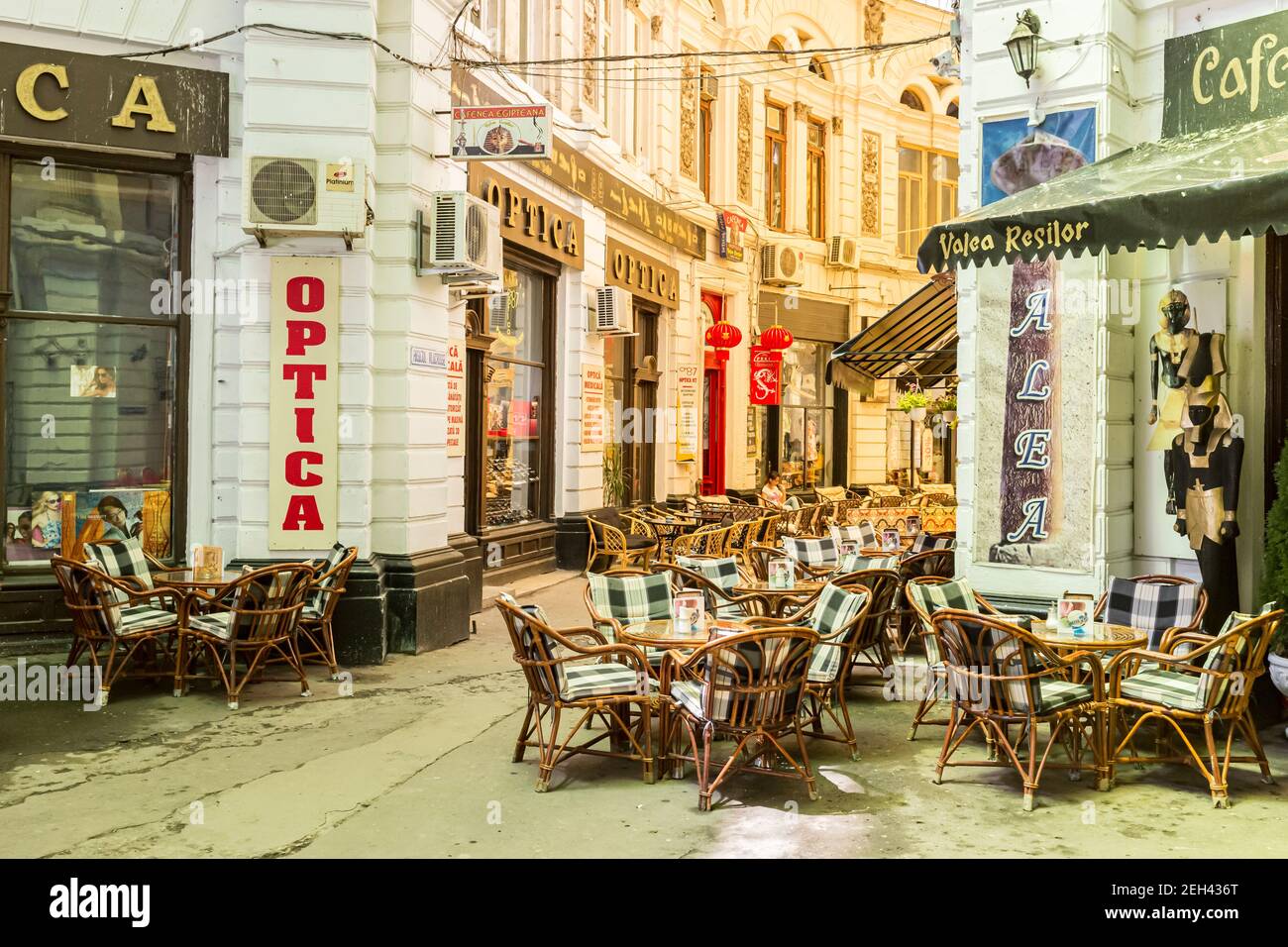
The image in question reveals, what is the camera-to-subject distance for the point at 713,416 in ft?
67.2

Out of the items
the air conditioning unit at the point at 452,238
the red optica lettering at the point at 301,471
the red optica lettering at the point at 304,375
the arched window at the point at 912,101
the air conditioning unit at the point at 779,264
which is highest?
the arched window at the point at 912,101

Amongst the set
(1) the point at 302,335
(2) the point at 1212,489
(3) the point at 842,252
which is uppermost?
(3) the point at 842,252

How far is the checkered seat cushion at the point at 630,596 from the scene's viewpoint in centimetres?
→ 729

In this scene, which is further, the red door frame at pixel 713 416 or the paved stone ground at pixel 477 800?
the red door frame at pixel 713 416

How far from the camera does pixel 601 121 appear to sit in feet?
51.6

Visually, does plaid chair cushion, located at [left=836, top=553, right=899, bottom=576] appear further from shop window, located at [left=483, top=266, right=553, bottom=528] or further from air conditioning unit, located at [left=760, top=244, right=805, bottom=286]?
air conditioning unit, located at [left=760, top=244, right=805, bottom=286]

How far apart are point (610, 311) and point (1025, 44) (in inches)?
314

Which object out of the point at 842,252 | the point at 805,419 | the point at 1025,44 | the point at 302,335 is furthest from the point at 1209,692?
the point at 842,252

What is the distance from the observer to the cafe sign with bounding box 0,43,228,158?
355 inches

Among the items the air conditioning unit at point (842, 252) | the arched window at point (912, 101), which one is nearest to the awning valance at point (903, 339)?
the air conditioning unit at point (842, 252)

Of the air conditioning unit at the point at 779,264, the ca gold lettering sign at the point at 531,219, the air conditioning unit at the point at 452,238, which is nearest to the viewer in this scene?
the air conditioning unit at the point at 452,238

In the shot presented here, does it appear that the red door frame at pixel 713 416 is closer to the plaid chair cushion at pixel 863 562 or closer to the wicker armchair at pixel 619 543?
the wicker armchair at pixel 619 543

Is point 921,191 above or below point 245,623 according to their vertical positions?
above

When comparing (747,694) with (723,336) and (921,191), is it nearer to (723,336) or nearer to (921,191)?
(723,336)
